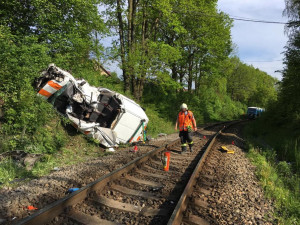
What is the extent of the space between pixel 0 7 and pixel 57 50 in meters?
2.89

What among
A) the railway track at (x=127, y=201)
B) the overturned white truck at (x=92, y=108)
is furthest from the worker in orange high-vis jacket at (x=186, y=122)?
the railway track at (x=127, y=201)

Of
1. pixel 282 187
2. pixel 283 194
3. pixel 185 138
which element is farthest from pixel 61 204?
pixel 185 138

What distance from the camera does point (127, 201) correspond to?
3.98 m

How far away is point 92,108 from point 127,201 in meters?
5.65

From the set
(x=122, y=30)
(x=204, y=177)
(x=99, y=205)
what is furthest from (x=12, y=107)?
(x=122, y=30)

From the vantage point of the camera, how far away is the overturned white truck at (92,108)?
27.5ft

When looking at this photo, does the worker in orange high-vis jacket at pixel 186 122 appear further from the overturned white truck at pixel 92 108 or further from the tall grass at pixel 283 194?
the overturned white truck at pixel 92 108

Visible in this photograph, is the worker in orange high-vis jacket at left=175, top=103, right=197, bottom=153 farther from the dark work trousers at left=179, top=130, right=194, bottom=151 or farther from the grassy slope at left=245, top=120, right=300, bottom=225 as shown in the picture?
the grassy slope at left=245, top=120, right=300, bottom=225

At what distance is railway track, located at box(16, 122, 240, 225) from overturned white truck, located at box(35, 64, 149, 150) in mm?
3480

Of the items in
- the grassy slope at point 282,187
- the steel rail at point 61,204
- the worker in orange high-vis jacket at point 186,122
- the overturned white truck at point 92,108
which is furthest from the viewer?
the overturned white truck at point 92,108

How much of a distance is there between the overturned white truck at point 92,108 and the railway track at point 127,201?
3.48m

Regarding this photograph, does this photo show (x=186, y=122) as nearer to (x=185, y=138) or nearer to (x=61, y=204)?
(x=185, y=138)

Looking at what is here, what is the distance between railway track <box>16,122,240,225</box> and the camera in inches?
129

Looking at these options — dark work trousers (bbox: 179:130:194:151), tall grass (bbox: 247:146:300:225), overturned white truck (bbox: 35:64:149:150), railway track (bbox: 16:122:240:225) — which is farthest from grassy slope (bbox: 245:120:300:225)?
overturned white truck (bbox: 35:64:149:150)
